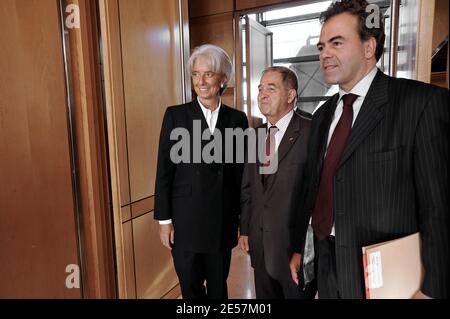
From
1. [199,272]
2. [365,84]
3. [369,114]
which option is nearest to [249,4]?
[365,84]

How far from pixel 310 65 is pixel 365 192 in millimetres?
1363

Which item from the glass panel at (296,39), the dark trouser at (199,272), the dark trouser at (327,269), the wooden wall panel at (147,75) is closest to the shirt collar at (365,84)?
the dark trouser at (327,269)

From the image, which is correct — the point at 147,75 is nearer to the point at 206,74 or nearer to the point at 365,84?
the point at 206,74

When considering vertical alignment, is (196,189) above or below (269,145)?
below

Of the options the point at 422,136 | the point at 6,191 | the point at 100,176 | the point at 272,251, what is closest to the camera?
the point at 422,136

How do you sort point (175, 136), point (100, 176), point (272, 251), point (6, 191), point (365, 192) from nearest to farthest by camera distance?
point (365, 192) < point (272, 251) < point (175, 136) < point (6, 191) < point (100, 176)

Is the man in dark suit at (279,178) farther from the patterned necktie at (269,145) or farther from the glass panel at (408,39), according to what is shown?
the glass panel at (408,39)

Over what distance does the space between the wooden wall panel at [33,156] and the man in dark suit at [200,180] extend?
0.61m

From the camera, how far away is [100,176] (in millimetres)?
1653

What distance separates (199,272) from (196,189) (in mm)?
435

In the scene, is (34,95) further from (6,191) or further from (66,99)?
(6,191)

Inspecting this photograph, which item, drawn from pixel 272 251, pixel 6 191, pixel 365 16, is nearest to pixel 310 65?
pixel 365 16

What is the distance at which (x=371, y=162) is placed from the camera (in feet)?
2.85

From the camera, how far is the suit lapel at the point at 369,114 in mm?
866
